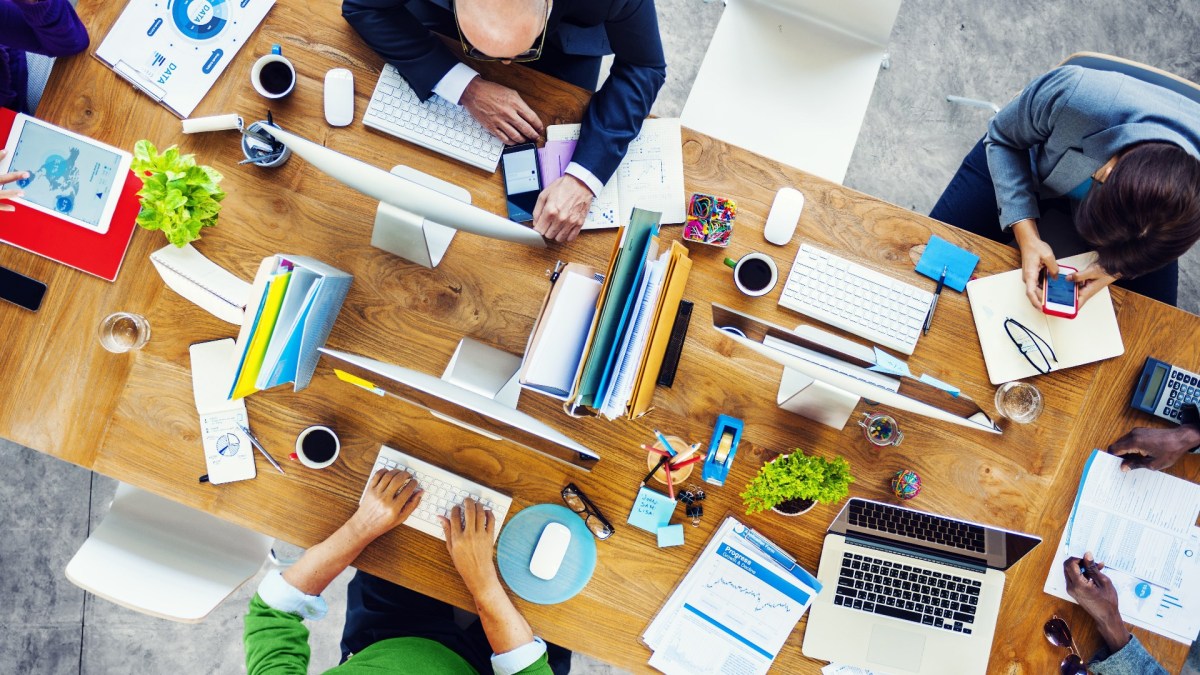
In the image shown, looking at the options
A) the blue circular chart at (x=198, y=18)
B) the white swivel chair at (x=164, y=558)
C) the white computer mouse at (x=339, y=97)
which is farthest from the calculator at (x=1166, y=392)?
the blue circular chart at (x=198, y=18)

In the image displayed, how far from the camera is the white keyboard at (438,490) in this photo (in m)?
1.63

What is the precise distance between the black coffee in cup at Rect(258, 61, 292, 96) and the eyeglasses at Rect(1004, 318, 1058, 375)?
67.8 inches

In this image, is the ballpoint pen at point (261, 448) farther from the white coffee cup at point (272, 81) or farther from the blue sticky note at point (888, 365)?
the blue sticky note at point (888, 365)

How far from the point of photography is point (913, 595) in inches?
64.7

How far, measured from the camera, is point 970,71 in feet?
8.75

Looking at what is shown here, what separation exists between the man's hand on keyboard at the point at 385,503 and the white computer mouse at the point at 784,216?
98 centimetres

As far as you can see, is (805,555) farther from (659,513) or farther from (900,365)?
(900,365)

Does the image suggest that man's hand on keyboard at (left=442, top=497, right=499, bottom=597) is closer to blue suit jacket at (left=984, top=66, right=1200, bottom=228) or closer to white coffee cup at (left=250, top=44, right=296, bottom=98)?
white coffee cup at (left=250, top=44, right=296, bottom=98)

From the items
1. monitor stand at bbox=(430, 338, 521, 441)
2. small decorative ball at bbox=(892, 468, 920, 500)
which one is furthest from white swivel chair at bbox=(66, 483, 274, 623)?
small decorative ball at bbox=(892, 468, 920, 500)

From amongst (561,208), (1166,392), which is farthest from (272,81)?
(1166,392)

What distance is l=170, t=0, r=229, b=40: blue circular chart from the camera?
5.46ft

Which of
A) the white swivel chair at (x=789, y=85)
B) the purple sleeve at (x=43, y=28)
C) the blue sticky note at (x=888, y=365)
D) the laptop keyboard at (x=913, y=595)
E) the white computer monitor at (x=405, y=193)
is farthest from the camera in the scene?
the white swivel chair at (x=789, y=85)

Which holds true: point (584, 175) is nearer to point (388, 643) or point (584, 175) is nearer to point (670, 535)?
point (670, 535)

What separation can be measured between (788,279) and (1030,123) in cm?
70
